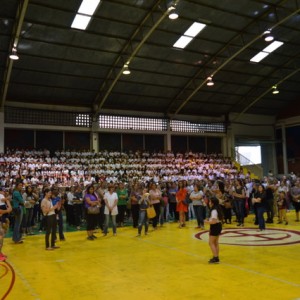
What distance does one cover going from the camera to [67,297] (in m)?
5.82

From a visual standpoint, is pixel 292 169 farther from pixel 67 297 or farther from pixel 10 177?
pixel 67 297

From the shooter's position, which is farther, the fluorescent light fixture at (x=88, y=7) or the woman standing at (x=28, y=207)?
the fluorescent light fixture at (x=88, y=7)

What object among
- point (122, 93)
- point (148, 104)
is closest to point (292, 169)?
point (148, 104)

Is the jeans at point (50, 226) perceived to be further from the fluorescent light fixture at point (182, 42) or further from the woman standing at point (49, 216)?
the fluorescent light fixture at point (182, 42)

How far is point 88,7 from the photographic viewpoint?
18328 mm

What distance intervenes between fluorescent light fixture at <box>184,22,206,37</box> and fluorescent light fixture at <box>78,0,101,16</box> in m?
6.03

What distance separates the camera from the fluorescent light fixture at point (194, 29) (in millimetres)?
21281

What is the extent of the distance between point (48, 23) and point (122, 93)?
9130 millimetres

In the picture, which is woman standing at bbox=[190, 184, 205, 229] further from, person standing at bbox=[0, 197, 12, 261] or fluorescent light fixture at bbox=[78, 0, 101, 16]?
fluorescent light fixture at bbox=[78, 0, 101, 16]

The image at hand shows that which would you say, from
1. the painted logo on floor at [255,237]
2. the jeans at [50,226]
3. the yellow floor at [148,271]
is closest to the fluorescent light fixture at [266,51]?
the painted logo on floor at [255,237]

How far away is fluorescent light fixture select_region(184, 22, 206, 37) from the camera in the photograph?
21281mm

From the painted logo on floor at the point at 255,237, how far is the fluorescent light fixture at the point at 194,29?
1304 centimetres

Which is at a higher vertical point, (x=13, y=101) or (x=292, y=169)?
(x=13, y=101)

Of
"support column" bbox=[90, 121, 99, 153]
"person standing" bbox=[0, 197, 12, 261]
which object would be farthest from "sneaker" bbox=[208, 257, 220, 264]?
"support column" bbox=[90, 121, 99, 153]
